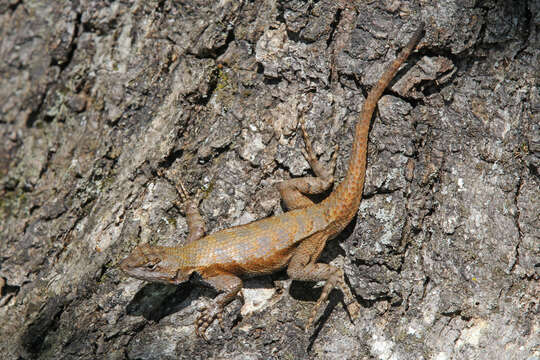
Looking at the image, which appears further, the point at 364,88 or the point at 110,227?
the point at 110,227

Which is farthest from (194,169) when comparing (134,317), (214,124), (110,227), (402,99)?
(402,99)

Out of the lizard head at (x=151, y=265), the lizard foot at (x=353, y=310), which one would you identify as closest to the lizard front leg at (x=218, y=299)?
the lizard head at (x=151, y=265)

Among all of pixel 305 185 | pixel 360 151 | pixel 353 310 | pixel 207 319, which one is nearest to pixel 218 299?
pixel 207 319

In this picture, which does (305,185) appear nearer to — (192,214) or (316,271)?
(316,271)

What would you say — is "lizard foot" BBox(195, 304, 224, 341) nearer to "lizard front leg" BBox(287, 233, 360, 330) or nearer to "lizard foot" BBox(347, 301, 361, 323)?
"lizard front leg" BBox(287, 233, 360, 330)

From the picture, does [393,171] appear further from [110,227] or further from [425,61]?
[110,227]

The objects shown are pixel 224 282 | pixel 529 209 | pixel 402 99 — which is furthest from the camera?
pixel 224 282

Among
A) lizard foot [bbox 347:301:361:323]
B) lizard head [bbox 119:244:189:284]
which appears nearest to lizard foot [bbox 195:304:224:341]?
lizard head [bbox 119:244:189:284]

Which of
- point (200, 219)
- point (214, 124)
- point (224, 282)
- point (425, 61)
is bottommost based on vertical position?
point (224, 282)
